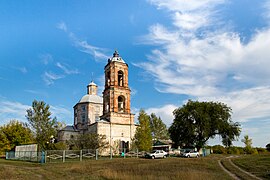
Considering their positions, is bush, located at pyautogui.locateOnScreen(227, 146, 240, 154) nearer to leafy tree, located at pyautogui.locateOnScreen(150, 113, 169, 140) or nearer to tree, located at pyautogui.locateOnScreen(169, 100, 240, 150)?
tree, located at pyautogui.locateOnScreen(169, 100, 240, 150)

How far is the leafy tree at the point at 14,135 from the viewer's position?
150ft

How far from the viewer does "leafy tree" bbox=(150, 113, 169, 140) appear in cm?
7562

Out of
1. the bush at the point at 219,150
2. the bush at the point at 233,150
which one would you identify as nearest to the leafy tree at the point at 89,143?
the bush at the point at 219,150

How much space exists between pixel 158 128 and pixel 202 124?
30526 millimetres

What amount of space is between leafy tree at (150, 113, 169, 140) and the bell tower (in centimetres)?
2664

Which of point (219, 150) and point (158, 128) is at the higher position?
point (158, 128)

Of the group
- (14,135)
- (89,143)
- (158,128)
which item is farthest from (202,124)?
(14,135)

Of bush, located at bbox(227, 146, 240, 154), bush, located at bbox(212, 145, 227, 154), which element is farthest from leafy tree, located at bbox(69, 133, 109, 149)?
bush, located at bbox(227, 146, 240, 154)

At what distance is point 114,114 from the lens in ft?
161

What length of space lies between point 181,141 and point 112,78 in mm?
18668

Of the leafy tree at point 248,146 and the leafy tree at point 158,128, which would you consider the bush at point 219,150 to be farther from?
the leafy tree at point 158,128

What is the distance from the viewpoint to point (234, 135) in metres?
48.3

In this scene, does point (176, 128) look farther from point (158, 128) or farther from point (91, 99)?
point (158, 128)

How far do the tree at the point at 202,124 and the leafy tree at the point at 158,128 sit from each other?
25.9m
